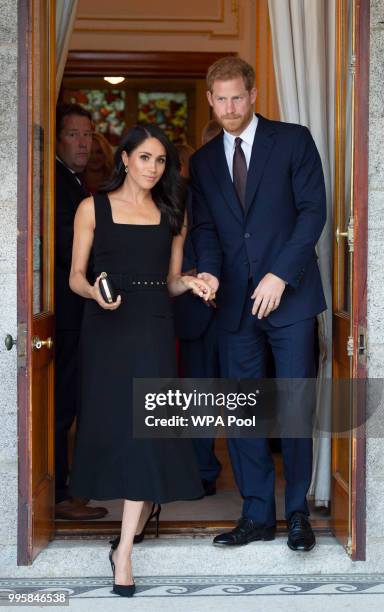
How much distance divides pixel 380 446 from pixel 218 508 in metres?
0.98

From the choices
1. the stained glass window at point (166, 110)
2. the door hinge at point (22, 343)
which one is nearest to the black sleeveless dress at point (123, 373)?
the door hinge at point (22, 343)

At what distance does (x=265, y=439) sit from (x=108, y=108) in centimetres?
771

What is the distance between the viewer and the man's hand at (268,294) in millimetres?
3982

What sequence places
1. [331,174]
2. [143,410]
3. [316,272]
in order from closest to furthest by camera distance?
[143,410] < [316,272] < [331,174]

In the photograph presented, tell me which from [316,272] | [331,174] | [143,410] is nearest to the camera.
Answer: [143,410]

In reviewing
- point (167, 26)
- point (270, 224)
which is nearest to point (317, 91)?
point (270, 224)

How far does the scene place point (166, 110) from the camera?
11.5m

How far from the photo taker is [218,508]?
4.79 m

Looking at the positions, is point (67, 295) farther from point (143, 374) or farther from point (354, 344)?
point (354, 344)

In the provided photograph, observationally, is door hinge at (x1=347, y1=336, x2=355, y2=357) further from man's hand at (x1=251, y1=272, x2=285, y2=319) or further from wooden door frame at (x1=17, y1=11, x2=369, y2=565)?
man's hand at (x1=251, y1=272, x2=285, y2=319)

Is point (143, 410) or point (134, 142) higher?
point (134, 142)

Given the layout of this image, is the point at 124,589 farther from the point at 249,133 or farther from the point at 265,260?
the point at 249,133

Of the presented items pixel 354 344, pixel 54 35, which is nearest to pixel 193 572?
pixel 354 344

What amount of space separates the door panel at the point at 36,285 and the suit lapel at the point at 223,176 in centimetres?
64
